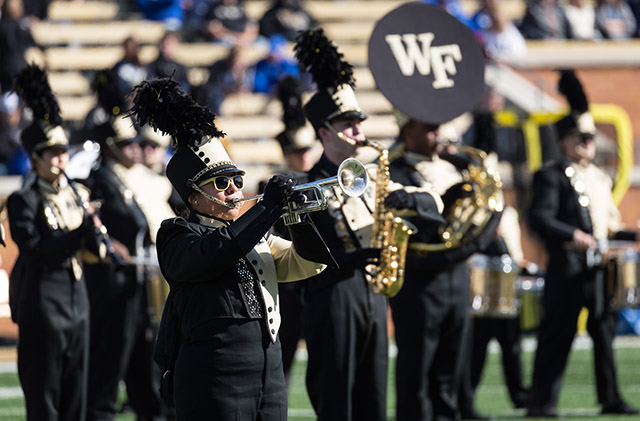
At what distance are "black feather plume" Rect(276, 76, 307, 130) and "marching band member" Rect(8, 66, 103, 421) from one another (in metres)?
1.73

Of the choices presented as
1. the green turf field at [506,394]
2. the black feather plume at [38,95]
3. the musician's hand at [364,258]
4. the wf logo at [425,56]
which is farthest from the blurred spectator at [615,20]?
the musician's hand at [364,258]

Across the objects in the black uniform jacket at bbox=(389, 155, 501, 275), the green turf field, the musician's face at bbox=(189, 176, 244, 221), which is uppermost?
the musician's face at bbox=(189, 176, 244, 221)

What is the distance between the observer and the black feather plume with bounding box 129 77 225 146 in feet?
17.6

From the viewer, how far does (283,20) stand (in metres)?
17.0

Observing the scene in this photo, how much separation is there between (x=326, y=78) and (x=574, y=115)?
134 inches

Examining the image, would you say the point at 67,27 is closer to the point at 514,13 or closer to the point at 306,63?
the point at 514,13

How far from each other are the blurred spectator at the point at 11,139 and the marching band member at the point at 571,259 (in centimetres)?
655

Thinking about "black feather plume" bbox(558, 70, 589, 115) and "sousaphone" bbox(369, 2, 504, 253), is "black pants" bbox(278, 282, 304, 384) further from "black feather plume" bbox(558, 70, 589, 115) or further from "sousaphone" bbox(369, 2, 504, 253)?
"black feather plume" bbox(558, 70, 589, 115)

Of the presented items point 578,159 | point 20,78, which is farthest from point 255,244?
point 578,159

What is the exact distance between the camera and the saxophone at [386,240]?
6594 mm

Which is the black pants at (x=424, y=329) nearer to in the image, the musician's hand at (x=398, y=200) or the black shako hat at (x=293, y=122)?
the musician's hand at (x=398, y=200)

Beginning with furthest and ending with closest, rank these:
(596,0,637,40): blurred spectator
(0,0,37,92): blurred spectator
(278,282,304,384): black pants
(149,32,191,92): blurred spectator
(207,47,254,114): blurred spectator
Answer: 1. (596,0,637,40): blurred spectator
2. (207,47,254,114): blurred spectator
3. (0,0,37,92): blurred spectator
4. (149,32,191,92): blurred spectator
5. (278,282,304,384): black pants

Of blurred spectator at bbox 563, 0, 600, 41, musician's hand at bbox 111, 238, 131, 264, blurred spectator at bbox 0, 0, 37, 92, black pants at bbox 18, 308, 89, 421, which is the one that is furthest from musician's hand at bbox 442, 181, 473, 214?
blurred spectator at bbox 563, 0, 600, 41

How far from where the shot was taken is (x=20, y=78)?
8031mm
